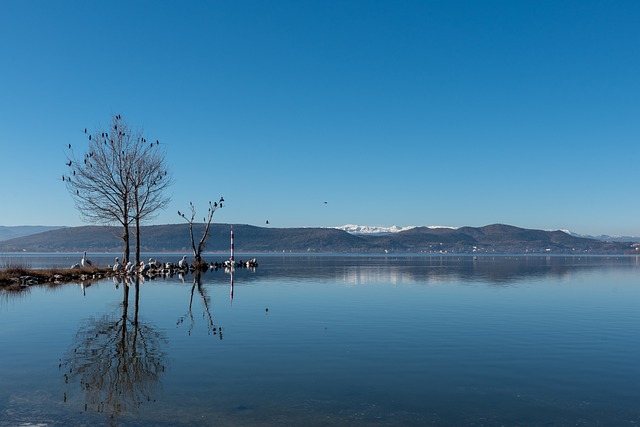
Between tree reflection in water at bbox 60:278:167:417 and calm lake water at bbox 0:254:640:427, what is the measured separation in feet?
0.17

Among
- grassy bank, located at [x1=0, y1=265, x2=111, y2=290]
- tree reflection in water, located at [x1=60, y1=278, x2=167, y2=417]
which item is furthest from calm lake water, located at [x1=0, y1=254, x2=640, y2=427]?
grassy bank, located at [x1=0, y1=265, x2=111, y2=290]

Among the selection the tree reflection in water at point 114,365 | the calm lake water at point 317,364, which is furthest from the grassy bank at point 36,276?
the tree reflection in water at point 114,365

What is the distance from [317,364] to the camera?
43.3 ft

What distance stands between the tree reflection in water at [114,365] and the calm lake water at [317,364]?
0.05m

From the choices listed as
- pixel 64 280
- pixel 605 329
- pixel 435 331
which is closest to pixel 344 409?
pixel 435 331

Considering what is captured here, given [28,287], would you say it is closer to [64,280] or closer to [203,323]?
[64,280]

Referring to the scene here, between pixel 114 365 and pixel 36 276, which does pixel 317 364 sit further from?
pixel 36 276

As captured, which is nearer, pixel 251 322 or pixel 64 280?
pixel 251 322

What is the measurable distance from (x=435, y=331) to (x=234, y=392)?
31.0 ft

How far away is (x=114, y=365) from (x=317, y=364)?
15.9ft

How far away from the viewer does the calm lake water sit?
9.45 meters

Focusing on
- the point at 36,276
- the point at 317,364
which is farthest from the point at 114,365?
the point at 36,276

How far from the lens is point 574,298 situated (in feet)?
98.1

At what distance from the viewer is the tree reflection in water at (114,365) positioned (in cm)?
1018
